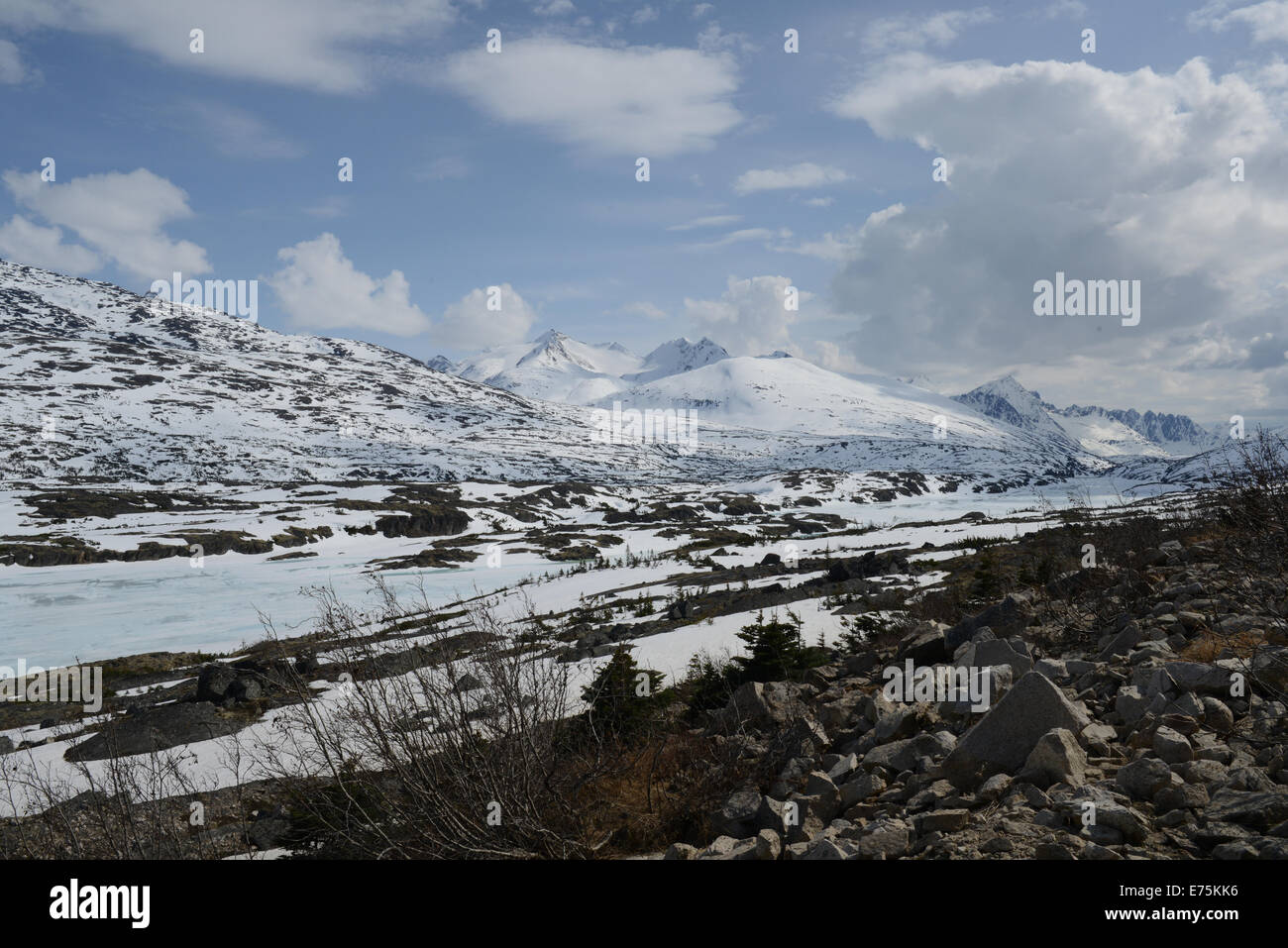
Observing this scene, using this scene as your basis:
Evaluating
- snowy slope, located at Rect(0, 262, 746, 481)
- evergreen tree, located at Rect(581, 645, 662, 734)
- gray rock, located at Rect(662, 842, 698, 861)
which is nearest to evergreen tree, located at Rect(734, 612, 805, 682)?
evergreen tree, located at Rect(581, 645, 662, 734)

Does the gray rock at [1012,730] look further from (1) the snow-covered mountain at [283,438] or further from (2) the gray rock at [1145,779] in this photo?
(1) the snow-covered mountain at [283,438]

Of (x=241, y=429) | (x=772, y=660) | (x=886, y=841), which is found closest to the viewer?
(x=886, y=841)

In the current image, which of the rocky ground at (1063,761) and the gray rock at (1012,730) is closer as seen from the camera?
the rocky ground at (1063,761)

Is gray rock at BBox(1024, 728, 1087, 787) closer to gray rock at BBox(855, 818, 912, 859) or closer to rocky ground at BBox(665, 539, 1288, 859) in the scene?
rocky ground at BBox(665, 539, 1288, 859)

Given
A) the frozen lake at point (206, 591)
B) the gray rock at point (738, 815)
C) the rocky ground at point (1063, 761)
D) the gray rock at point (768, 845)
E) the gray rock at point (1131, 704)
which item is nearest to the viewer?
the rocky ground at point (1063, 761)

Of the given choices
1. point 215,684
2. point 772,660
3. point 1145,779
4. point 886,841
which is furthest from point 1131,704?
point 215,684

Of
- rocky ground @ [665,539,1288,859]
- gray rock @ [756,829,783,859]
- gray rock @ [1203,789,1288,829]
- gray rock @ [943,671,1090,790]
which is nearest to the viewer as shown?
gray rock @ [1203,789,1288,829]

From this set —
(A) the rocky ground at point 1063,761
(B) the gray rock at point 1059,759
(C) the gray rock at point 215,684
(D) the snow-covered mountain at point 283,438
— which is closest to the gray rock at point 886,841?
(A) the rocky ground at point 1063,761

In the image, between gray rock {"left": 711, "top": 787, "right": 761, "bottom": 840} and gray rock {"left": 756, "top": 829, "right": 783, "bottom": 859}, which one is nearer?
gray rock {"left": 756, "top": 829, "right": 783, "bottom": 859}

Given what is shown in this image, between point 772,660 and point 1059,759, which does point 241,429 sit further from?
point 1059,759

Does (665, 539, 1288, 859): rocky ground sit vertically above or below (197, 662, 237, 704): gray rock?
above

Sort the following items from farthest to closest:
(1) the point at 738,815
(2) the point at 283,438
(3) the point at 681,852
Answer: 1. (2) the point at 283,438
2. (1) the point at 738,815
3. (3) the point at 681,852

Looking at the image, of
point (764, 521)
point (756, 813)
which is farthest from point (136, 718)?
point (764, 521)
